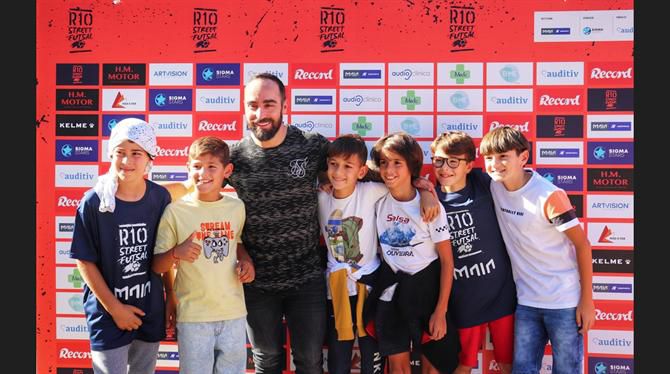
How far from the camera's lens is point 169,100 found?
4016mm

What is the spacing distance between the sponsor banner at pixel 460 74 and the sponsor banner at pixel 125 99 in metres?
2.32

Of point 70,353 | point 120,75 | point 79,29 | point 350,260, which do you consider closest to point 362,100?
point 350,260

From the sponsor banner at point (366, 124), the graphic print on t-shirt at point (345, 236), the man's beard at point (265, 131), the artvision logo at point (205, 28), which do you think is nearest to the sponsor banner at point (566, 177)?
the sponsor banner at point (366, 124)

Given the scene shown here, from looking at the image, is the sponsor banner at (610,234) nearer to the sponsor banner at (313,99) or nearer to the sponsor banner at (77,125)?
the sponsor banner at (313,99)

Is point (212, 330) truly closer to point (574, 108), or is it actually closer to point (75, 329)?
point (75, 329)

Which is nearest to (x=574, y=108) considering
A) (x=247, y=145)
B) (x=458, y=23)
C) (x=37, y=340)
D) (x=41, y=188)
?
(x=458, y=23)

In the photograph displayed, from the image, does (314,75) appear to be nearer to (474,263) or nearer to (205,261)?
(205,261)

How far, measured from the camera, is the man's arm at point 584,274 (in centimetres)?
325

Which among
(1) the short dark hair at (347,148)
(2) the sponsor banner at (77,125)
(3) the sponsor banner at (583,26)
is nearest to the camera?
(1) the short dark hair at (347,148)

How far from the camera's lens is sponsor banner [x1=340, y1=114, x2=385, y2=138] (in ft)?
12.9

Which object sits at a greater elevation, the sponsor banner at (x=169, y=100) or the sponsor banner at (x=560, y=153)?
the sponsor banner at (x=169, y=100)

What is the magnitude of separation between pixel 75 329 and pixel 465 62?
370cm

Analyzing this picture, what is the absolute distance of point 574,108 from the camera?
12.7 feet

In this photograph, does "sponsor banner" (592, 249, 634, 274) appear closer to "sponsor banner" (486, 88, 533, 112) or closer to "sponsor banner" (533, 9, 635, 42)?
"sponsor banner" (486, 88, 533, 112)
